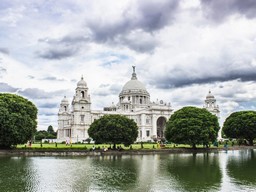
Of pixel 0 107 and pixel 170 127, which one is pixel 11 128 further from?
pixel 170 127

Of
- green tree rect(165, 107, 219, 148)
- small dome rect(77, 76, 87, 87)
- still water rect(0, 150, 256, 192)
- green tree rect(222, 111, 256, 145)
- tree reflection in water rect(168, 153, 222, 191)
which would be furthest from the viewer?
small dome rect(77, 76, 87, 87)

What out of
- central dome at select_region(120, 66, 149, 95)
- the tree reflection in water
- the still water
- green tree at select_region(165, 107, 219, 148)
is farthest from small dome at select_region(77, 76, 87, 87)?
the tree reflection in water

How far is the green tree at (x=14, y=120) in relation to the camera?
4822cm

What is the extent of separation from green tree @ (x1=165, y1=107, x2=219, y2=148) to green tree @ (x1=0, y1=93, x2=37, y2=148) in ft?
79.2

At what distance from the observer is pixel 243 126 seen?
245ft

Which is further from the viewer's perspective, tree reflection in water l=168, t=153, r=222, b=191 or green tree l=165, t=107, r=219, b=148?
green tree l=165, t=107, r=219, b=148

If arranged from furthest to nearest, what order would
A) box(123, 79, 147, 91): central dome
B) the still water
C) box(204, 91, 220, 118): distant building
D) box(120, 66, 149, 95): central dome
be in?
1. box(123, 79, 147, 91): central dome
2. box(120, 66, 149, 95): central dome
3. box(204, 91, 220, 118): distant building
4. the still water

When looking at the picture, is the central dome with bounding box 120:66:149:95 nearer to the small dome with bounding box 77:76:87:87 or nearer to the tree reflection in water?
the small dome with bounding box 77:76:87:87

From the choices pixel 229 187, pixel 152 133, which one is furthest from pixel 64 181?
pixel 152 133

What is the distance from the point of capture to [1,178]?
958 inches

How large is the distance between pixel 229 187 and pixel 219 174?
5910mm

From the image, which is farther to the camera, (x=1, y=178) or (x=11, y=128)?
(x=11, y=128)

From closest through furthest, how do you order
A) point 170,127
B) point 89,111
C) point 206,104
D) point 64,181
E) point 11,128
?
point 64,181
point 11,128
point 170,127
point 89,111
point 206,104

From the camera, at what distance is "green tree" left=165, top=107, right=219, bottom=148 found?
57.2m
